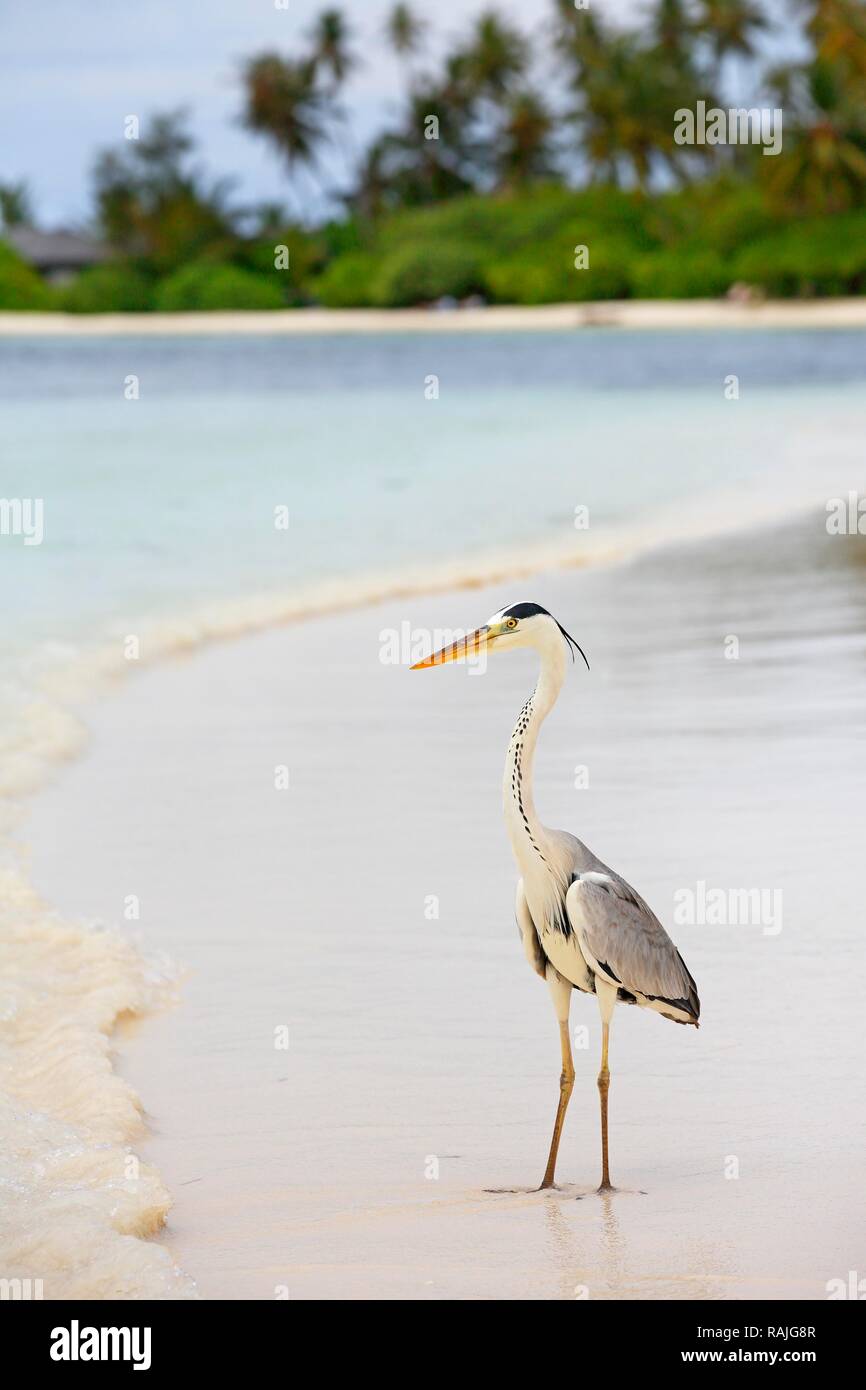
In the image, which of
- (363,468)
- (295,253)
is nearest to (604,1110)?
(363,468)

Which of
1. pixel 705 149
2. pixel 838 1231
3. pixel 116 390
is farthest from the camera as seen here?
pixel 705 149

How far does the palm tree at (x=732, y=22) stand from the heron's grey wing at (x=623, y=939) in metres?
72.3

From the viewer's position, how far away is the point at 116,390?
41.0 m

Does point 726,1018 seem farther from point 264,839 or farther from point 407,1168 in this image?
point 264,839

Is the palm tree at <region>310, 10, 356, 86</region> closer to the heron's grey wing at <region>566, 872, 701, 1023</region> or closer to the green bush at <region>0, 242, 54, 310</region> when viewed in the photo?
the green bush at <region>0, 242, 54, 310</region>

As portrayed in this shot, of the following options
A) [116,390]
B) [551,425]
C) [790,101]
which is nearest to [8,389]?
[116,390]

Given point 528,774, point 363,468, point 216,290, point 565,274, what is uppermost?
point 216,290

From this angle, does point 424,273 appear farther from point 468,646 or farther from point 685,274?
point 468,646

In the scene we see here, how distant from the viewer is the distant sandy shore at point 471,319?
2820 inches

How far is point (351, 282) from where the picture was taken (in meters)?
80.1

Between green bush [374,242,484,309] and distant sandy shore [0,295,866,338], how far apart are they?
837mm

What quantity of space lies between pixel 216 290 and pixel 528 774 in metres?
79.8

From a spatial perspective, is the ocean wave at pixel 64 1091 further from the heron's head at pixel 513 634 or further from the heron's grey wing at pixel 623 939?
the heron's head at pixel 513 634
